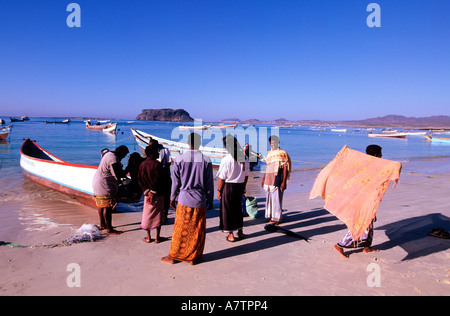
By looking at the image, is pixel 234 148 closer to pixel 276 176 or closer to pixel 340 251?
pixel 276 176

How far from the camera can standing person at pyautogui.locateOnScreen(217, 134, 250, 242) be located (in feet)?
13.6

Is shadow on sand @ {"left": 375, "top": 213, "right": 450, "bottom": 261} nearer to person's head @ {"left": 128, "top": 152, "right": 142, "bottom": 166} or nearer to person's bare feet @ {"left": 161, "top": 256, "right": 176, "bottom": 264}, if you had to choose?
person's bare feet @ {"left": 161, "top": 256, "right": 176, "bottom": 264}

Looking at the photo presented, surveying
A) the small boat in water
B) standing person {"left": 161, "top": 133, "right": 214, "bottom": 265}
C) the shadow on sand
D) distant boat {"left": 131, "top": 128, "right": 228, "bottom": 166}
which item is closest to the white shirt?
standing person {"left": 161, "top": 133, "right": 214, "bottom": 265}

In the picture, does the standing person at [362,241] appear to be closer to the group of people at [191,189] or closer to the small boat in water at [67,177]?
the group of people at [191,189]

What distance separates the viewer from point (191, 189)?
3469 millimetres

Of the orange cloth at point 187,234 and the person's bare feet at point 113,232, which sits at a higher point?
the orange cloth at point 187,234

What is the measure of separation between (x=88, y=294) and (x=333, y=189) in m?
3.32

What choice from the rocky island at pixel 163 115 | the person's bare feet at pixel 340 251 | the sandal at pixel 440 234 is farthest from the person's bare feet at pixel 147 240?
the rocky island at pixel 163 115

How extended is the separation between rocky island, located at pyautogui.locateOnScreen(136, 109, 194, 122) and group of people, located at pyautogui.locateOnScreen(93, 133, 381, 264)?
18271 centimetres

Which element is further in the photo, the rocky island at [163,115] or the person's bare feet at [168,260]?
the rocky island at [163,115]

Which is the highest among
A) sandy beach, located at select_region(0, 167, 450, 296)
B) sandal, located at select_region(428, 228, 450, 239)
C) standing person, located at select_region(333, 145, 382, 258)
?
standing person, located at select_region(333, 145, 382, 258)

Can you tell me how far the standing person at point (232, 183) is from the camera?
13.6 ft
